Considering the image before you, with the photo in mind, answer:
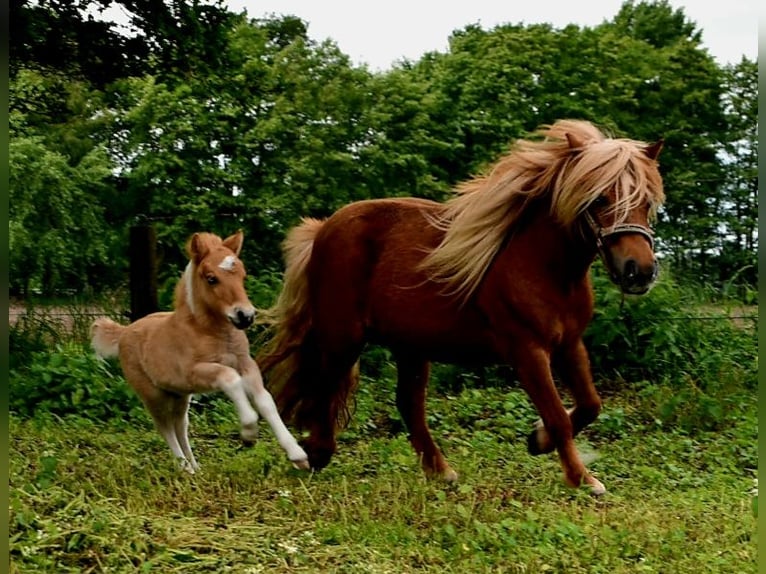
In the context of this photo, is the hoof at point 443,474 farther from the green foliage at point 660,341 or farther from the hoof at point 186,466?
the green foliage at point 660,341

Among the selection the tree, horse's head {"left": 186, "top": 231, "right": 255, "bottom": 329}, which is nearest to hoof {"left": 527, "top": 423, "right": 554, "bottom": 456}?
horse's head {"left": 186, "top": 231, "right": 255, "bottom": 329}

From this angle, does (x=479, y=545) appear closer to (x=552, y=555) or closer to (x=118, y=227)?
(x=552, y=555)

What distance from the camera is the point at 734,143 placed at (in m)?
27.1

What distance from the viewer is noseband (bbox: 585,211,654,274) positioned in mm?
4906

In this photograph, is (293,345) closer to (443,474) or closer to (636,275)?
(443,474)

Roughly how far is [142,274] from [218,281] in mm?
3064

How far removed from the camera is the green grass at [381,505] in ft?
12.9

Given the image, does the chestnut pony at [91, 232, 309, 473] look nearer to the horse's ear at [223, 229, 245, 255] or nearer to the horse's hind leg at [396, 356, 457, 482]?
the horse's ear at [223, 229, 245, 255]

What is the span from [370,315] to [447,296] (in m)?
0.60

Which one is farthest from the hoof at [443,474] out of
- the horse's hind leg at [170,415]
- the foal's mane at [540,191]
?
the horse's hind leg at [170,415]

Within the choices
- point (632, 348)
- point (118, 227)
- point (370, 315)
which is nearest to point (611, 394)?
point (632, 348)

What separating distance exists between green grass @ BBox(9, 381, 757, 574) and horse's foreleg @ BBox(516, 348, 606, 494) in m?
0.11

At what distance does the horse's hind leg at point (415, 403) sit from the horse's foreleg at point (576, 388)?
706 millimetres

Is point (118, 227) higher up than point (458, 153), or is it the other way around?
point (458, 153)
